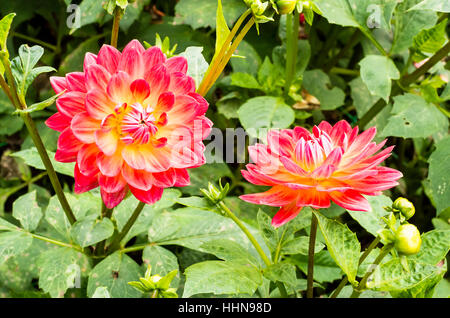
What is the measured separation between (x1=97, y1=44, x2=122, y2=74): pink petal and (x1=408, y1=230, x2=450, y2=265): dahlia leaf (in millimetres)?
549

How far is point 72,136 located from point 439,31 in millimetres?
896

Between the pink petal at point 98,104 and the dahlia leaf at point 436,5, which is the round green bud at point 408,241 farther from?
the dahlia leaf at point 436,5

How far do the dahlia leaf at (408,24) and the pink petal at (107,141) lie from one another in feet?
2.65

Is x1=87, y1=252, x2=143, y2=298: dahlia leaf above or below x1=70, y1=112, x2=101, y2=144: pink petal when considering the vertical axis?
below

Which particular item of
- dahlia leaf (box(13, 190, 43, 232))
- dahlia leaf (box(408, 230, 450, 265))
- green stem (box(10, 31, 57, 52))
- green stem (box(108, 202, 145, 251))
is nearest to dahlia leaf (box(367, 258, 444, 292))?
dahlia leaf (box(408, 230, 450, 265))

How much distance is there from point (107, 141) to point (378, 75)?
708 millimetres

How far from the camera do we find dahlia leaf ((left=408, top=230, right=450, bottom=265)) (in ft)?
2.71

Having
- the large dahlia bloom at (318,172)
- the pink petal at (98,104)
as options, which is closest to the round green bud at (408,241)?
the large dahlia bloom at (318,172)

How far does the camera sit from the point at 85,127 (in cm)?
76

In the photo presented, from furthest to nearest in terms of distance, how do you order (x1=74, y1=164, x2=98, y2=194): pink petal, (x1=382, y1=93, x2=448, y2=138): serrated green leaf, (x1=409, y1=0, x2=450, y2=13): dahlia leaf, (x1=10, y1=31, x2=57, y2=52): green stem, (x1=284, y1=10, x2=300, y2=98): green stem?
(x1=10, y1=31, x2=57, y2=52): green stem, (x1=284, y1=10, x2=300, y2=98): green stem, (x1=382, y1=93, x2=448, y2=138): serrated green leaf, (x1=409, y1=0, x2=450, y2=13): dahlia leaf, (x1=74, y1=164, x2=98, y2=194): pink petal

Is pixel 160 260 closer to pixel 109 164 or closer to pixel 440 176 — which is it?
pixel 109 164

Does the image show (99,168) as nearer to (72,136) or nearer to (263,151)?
(72,136)

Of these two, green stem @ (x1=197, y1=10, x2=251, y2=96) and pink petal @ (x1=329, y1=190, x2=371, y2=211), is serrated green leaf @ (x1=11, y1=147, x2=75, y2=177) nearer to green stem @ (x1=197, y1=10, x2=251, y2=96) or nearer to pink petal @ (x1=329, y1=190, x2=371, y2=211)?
green stem @ (x1=197, y1=10, x2=251, y2=96)

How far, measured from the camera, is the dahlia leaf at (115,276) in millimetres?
987
